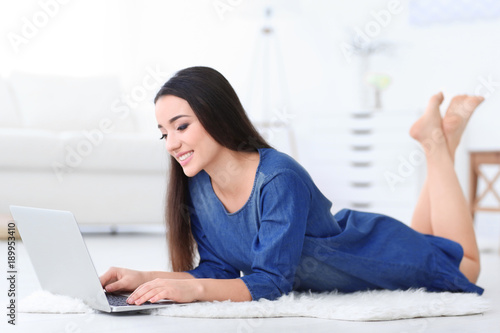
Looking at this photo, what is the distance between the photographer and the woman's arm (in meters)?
1.21

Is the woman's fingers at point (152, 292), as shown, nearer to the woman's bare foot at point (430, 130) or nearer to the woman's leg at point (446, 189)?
the woman's leg at point (446, 189)

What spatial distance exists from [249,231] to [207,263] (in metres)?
0.21

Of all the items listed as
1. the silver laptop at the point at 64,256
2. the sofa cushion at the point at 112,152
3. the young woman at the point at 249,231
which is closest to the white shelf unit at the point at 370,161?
the sofa cushion at the point at 112,152

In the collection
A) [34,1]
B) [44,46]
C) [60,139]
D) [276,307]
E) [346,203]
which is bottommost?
[346,203]

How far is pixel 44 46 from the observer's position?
4.44m

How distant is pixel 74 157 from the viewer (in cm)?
302

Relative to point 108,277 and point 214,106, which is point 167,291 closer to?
point 108,277

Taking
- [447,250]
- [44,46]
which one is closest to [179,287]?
[447,250]

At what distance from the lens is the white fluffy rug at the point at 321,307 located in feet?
4.12

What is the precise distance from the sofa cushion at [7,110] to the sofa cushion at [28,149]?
0.58m

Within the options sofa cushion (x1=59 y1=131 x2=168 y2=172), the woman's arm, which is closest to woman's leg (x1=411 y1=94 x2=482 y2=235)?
the woman's arm

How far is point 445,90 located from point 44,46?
2.81m

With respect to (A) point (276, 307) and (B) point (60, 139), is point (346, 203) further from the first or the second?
(A) point (276, 307)

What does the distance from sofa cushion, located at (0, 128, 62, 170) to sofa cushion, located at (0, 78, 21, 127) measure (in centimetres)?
58
